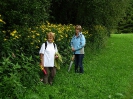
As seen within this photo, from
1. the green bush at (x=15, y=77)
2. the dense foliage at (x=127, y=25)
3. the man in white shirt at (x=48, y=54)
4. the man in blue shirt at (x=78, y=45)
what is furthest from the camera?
the dense foliage at (x=127, y=25)

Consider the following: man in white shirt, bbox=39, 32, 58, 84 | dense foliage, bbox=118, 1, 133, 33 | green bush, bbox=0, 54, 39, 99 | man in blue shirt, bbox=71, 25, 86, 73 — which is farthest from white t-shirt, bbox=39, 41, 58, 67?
dense foliage, bbox=118, 1, 133, 33

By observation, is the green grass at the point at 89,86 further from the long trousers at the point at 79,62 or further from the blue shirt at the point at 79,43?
the blue shirt at the point at 79,43

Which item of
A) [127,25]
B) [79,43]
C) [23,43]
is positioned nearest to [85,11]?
[79,43]

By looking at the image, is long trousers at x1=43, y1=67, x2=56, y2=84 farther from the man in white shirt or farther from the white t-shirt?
the white t-shirt

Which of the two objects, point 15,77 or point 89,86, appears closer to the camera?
point 15,77

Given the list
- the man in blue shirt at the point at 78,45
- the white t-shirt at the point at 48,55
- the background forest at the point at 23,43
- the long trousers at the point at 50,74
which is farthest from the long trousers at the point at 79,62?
the white t-shirt at the point at 48,55

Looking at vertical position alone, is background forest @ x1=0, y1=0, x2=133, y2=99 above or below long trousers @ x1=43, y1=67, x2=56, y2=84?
above

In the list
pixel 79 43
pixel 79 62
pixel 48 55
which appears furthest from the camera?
pixel 79 62

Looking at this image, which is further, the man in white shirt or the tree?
the tree

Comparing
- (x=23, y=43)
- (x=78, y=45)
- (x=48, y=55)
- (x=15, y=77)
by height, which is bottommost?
(x=15, y=77)

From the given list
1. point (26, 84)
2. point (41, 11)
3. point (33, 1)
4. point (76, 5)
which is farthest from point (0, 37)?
point (76, 5)

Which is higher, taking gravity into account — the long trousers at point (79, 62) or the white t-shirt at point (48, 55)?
the white t-shirt at point (48, 55)

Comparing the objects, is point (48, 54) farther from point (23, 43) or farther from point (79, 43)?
point (79, 43)

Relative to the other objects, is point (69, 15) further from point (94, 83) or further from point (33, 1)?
point (94, 83)
